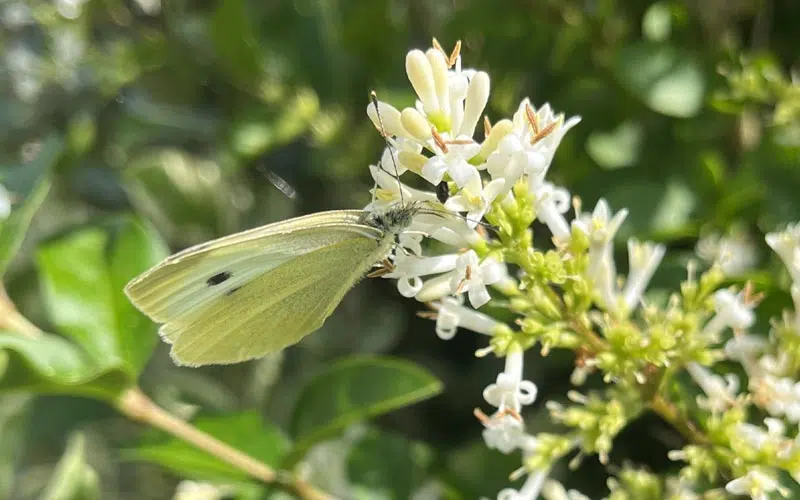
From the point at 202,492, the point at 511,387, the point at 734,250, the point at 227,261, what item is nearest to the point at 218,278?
the point at 227,261

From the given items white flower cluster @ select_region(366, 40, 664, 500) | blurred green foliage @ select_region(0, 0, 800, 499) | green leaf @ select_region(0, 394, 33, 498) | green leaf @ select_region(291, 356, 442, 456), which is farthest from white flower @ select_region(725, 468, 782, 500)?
green leaf @ select_region(0, 394, 33, 498)

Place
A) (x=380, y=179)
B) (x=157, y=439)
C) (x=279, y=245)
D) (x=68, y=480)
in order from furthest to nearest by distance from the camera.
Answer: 1. (x=68, y=480)
2. (x=157, y=439)
3. (x=279, y=245)
4. (x=380, y=179)

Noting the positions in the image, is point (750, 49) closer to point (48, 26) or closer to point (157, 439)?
point (157, 439)

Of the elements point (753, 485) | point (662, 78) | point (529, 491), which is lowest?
point (529, 491)

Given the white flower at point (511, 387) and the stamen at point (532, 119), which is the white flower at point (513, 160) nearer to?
the stamen at point (532, 119)

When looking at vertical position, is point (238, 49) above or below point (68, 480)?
above

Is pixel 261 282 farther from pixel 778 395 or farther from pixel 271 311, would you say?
pixel 778 395

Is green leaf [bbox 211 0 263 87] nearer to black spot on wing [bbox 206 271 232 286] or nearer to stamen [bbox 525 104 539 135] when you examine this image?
black spot on wing [bbox 206 271 232 286]

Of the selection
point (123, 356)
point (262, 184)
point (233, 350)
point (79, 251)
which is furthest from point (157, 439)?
point (262, 184)
